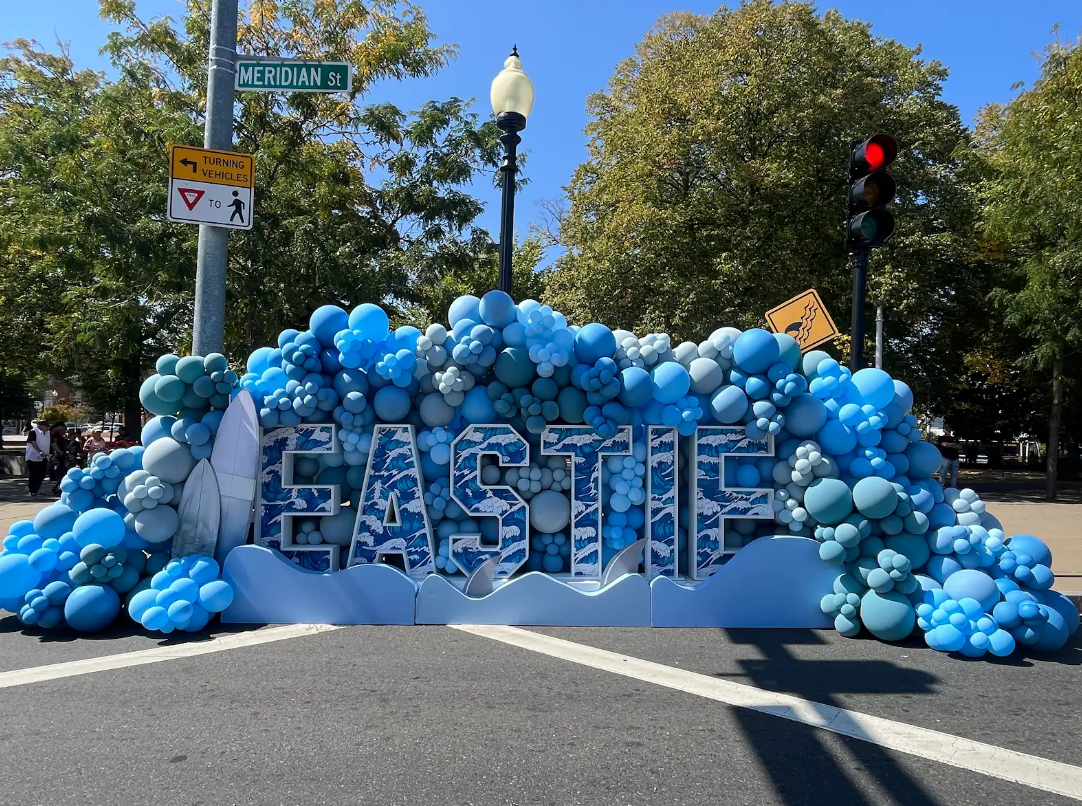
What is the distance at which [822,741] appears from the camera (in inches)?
153

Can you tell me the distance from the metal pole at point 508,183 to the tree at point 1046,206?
11207 millimetres

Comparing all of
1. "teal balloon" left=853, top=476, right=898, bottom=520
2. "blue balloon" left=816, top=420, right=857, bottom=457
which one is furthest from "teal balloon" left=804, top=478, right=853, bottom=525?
"blue balloon" left=816, top=420, right=857, bottom=457

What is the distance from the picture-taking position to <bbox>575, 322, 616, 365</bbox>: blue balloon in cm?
627

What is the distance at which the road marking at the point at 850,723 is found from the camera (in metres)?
3.59

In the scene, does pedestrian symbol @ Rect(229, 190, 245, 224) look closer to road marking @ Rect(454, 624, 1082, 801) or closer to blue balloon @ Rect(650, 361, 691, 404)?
blue balloon @ Rect(650, 361, 691, 404)

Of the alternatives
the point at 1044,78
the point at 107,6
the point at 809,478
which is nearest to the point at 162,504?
the point at 809,478

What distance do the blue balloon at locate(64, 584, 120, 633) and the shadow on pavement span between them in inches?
188

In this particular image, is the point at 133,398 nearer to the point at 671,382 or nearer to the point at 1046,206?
the point at 671,382

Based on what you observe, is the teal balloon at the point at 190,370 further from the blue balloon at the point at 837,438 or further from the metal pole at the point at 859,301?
the metal pole at the point at 859,301

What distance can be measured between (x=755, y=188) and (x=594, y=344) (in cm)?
1213

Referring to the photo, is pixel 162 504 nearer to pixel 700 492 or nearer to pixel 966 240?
pixel 700 492

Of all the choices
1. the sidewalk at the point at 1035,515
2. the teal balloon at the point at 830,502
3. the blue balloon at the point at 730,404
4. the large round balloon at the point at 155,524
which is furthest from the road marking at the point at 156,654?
the sidewalk at the point at 1035,515

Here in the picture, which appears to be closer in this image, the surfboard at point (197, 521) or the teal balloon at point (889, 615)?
the teal balloon at point (889, 615)

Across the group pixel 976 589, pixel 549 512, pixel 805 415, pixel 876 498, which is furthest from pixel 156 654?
pixel 976 589
